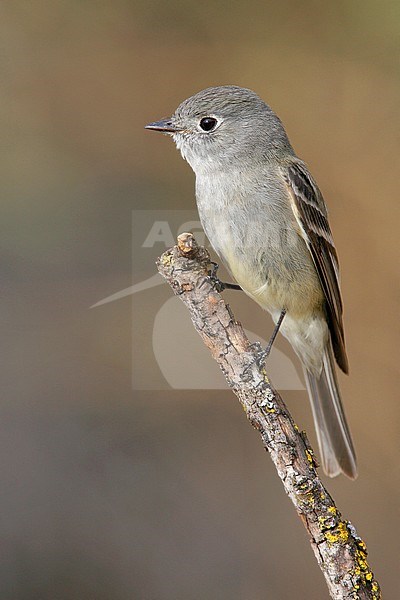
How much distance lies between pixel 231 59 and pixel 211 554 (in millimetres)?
2951

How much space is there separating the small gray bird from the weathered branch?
485 mm

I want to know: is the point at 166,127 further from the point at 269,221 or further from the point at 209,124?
the point at 269,221

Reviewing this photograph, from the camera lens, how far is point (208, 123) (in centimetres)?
361

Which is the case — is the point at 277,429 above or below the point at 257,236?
below

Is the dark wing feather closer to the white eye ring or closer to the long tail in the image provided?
the long tail

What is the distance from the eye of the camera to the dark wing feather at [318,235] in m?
3.49

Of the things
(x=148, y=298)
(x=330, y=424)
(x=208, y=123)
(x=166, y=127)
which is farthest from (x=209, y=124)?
(x=148, y=298)

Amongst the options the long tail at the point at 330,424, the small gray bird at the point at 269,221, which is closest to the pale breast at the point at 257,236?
the small gray bird at the point at 269,221

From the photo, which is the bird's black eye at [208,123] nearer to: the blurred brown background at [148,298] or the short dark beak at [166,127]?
the short dark beak at [166,127]

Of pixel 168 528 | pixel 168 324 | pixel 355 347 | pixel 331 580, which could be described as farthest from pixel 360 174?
pixel 331 580

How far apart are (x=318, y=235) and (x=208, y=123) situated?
620 mm

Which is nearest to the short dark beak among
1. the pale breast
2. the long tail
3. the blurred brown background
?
the pale breast

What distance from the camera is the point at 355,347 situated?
4961mm

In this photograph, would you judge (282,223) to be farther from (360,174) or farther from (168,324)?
(360,174)
